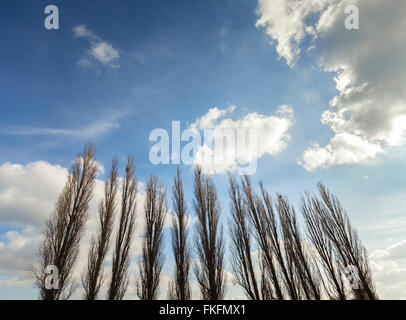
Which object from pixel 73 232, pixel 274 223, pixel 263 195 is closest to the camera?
pixel 73 232

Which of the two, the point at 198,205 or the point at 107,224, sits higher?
the point at 198,205

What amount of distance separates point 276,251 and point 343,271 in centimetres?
347

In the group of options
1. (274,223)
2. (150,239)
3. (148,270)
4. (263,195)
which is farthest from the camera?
(263,195)

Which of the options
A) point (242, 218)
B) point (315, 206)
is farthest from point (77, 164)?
point (315, 206)

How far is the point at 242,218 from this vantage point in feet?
42.8

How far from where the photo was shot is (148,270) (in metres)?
10.7

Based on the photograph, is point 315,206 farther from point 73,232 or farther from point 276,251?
point 73,232

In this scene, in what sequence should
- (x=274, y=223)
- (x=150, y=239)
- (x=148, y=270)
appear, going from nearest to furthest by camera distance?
(x=148, y=270) < (x=150, y=239) < (x=274, y=223)

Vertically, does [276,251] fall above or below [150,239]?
below

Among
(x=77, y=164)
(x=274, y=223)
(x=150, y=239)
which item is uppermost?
(x=77, y=164)
